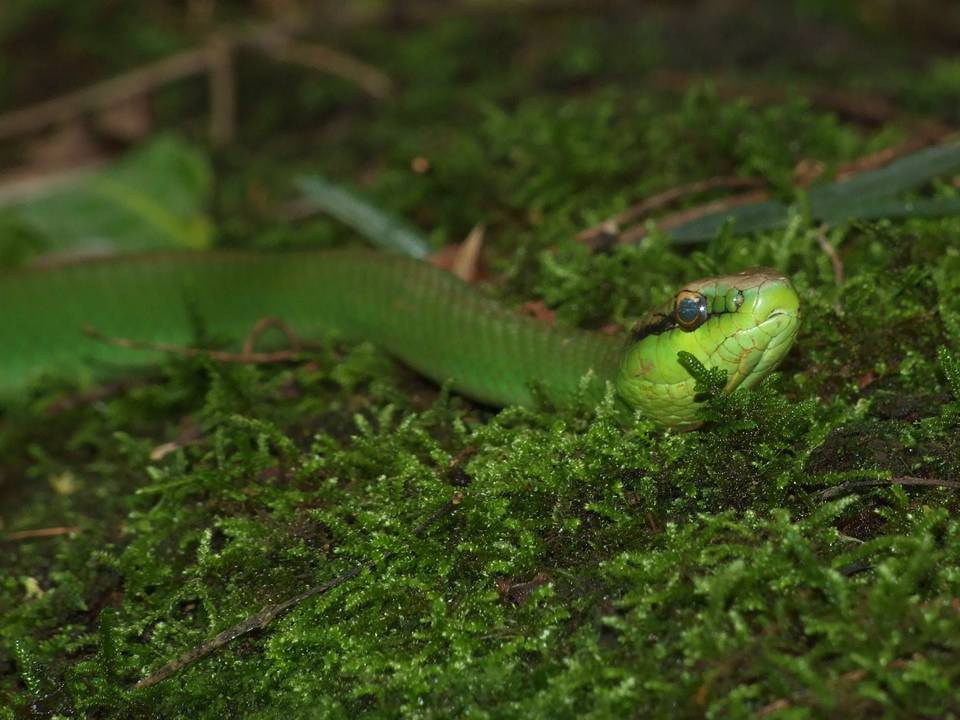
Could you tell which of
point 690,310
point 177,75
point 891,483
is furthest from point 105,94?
point 891,483

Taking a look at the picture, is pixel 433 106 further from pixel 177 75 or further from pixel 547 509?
pixel 547 509

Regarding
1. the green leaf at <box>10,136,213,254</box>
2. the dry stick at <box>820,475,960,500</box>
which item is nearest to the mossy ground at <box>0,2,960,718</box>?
the dry stick at <box>820,475,960,500</box>

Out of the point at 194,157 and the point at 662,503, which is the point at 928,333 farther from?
the point at 194,157

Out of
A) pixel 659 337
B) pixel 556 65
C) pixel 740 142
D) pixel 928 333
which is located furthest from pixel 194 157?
pixel 928 333

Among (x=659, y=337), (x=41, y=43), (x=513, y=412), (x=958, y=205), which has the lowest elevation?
(x=41, y=43)

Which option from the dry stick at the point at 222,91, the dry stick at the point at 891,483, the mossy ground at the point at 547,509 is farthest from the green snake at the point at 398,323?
the dry stick at the point at 222,91

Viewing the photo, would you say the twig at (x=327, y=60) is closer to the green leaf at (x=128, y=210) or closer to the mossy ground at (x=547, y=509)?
the green leaf at (x=128, y=210)
